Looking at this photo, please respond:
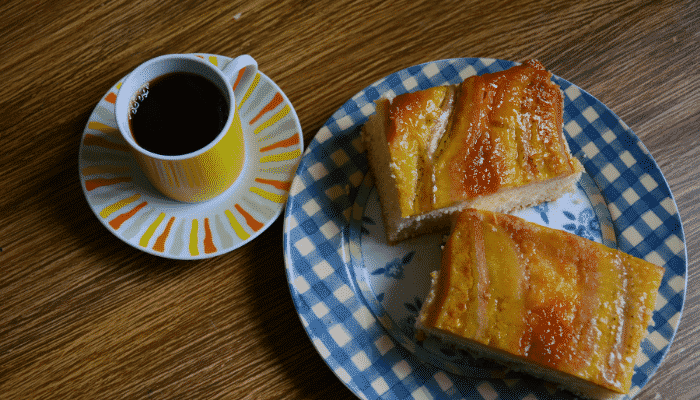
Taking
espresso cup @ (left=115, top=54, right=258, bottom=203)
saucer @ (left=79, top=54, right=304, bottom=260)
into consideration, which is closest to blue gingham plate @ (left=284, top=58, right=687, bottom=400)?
saucer @ (left=79, top=54, right=304, bottom=260)

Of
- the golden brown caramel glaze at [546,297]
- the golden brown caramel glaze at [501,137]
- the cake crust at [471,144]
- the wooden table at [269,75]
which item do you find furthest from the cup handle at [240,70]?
the golden brown caramel glaze at [546,297]

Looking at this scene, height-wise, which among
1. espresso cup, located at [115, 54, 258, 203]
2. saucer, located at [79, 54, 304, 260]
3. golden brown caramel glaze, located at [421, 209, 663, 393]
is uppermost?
espresso cup, located at [115, 54, 258, 203]

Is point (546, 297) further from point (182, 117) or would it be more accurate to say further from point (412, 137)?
point (182, 117)

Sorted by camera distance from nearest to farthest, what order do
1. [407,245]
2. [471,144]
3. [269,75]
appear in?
[471,144] → [407,245] → [269,75]

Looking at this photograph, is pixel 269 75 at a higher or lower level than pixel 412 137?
higher

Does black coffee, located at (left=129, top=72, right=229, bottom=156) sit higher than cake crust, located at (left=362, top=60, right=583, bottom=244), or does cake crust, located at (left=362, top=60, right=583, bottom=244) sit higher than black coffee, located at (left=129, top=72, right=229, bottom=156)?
black coffee, located at (left=129, top=72, right=229, bottom=156)

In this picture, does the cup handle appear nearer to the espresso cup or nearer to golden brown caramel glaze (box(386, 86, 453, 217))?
the espresso cup

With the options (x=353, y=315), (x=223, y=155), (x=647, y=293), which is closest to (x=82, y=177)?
(x=223, y=155)

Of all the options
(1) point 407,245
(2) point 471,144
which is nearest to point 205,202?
(1) point 407,245
